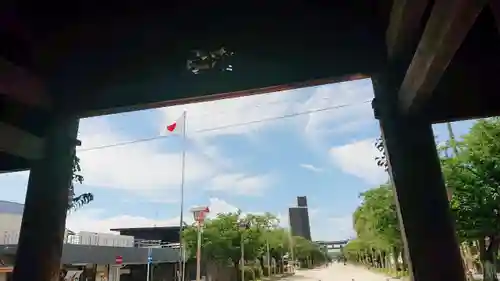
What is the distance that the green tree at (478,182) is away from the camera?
682cm

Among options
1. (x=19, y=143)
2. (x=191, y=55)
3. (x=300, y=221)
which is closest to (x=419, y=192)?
(x=191, y=55)

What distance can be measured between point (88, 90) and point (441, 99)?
2429 millimetres

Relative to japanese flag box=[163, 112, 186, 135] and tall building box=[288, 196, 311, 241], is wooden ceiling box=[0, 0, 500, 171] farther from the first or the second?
tall building box=[288, 196, 311, 241]

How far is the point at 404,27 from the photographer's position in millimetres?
1882

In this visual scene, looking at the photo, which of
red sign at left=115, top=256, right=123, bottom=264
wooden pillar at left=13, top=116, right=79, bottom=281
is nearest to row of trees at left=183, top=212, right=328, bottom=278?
red sign at left=115, top=256, right=123, bottom=264

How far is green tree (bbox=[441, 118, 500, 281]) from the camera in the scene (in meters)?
6.82

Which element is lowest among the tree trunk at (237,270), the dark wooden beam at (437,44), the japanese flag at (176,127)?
the tree trunk at (237,270)

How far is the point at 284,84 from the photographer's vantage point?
2.49m

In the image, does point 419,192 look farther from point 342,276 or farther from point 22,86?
point 342,276

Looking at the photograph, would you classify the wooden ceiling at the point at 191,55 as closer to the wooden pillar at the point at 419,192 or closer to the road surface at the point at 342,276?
the wooden pillar at the point at 419,192

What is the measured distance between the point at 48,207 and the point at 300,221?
3910 centimetres

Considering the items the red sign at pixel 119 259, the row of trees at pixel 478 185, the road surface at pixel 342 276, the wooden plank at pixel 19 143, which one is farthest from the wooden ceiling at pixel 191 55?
the road surface at pixel 342 276

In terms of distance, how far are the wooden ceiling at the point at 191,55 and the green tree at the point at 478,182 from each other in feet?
16.6

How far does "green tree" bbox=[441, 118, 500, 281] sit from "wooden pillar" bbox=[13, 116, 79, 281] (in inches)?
246
